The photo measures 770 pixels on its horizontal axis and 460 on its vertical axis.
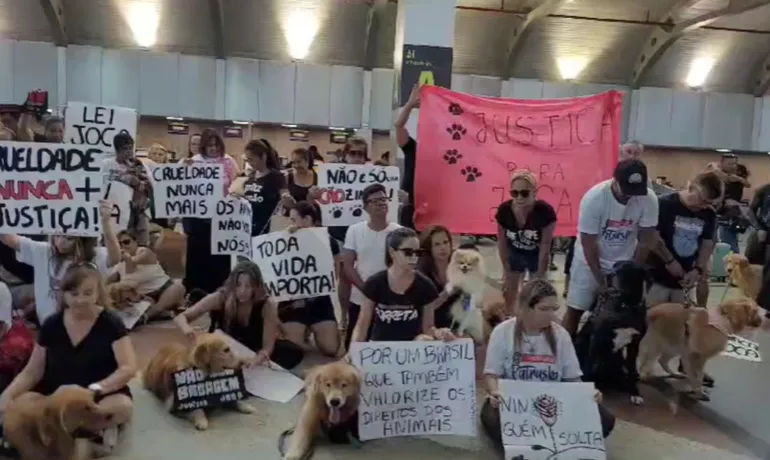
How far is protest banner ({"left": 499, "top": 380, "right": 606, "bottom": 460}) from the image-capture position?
371 centimetres

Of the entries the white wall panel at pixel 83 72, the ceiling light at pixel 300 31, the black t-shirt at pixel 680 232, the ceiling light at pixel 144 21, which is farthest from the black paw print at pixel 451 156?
the white wall panel at pixel 83 72

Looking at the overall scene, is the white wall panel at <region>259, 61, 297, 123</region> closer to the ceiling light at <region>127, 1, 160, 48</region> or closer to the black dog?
the ceiling light at <region>127, 1, 160, 48</region>

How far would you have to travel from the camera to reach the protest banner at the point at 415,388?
3861 millimetres

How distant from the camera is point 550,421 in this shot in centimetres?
376

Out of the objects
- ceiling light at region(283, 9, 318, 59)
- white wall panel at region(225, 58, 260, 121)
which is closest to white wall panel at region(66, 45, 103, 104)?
white wall panel at region(225, 58, 260, 121)

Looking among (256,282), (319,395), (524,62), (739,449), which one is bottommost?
(739,449)

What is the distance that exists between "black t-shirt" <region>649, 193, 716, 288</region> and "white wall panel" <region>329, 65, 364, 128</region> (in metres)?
13.1

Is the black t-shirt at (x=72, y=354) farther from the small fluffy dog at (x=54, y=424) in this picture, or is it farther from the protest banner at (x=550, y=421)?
the protest banner at (x=550, y=421)

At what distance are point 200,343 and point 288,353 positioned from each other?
1.09m

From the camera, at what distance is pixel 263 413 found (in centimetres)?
439

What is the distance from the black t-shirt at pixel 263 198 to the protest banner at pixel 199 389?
195 cm

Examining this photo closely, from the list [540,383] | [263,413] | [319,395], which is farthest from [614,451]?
[263,413]

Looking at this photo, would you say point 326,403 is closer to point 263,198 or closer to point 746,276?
point 263,198

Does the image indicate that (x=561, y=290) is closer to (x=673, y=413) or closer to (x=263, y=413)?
(x=673, y=413)
